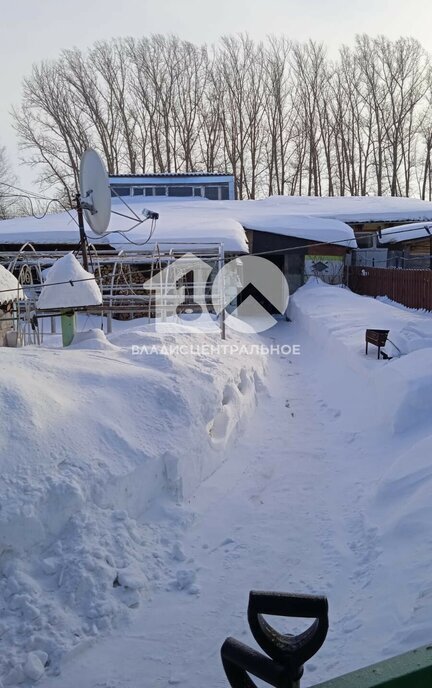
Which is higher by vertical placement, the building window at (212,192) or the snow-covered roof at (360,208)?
the building window at (212,192)

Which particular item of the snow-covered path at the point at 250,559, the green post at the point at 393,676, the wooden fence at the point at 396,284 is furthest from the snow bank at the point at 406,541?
the wooden fence at the point at 396,284

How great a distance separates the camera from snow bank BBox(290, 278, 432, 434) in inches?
245

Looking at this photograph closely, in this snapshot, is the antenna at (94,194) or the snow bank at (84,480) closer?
the snow bank at (84,480)

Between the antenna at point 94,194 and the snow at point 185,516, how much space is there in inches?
121

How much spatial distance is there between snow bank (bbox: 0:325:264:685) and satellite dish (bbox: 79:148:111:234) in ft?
11.6

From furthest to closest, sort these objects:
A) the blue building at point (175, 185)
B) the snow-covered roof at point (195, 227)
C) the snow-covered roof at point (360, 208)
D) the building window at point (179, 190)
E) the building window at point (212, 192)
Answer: the building window at point (212, 192)
the building window at point (179, 190)
the blue building at point (175, 185)
the snow-covered roof at point (360, 208)
the snow-covered roof at point (195, 227)

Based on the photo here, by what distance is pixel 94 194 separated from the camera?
9.37 meters

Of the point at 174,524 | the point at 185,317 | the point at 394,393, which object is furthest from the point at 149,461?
the point at 185,317

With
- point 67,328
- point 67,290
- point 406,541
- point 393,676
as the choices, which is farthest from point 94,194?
point 393,676

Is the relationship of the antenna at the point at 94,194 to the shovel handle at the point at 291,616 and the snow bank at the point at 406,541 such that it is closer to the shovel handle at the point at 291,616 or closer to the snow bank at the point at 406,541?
the snow bank at the point at 406,541

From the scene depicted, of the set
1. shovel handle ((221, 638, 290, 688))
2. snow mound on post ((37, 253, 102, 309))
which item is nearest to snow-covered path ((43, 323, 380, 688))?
shovel handle ((221, 638, 290, 688))

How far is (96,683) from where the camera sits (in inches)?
111

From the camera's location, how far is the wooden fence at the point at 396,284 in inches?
563

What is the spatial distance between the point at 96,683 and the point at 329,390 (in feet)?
21.7
